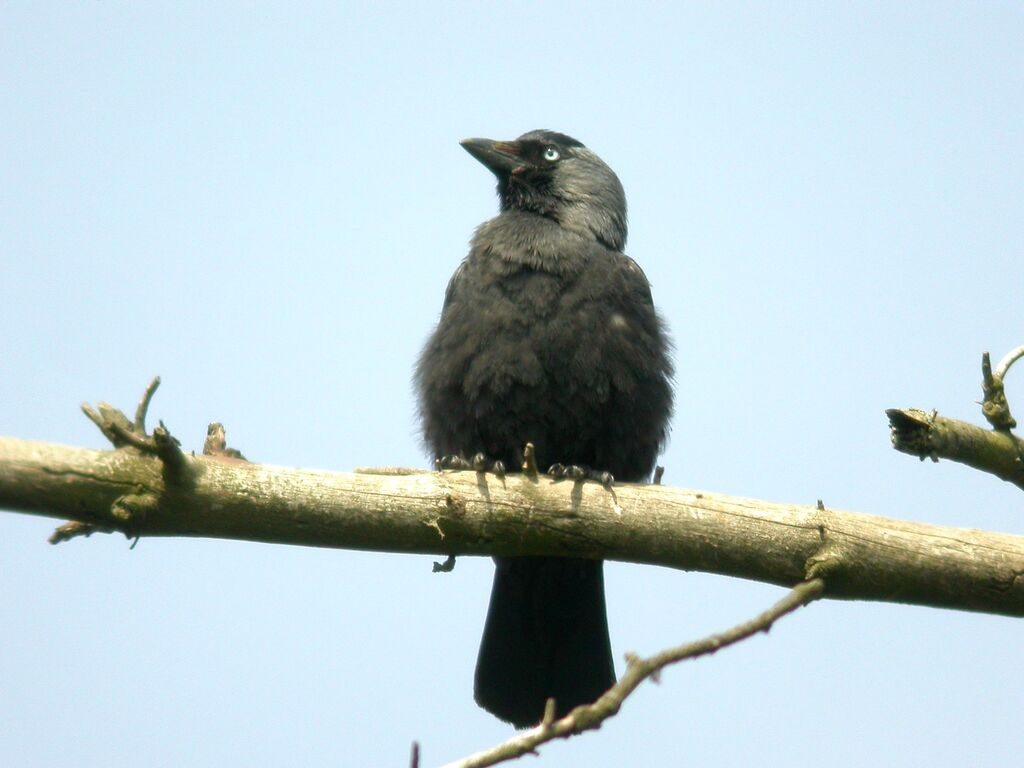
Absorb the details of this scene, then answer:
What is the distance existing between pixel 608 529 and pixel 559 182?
2.95 m

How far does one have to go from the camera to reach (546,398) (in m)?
4.98

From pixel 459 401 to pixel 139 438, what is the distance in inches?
79.2

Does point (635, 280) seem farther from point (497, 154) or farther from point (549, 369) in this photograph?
point (497, 154)

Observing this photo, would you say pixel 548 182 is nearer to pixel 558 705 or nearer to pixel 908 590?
pixel 558 705

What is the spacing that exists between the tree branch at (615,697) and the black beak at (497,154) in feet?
12.1

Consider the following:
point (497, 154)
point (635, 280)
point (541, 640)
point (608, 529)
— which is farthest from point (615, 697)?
point (497, 154)

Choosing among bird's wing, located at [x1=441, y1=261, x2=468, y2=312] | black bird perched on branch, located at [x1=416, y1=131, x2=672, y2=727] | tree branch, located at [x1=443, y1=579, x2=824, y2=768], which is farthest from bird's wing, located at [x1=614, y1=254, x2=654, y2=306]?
tree branch, located at [x1=443, y1=579, x2=824, y2=768]

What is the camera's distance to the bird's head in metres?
5.99

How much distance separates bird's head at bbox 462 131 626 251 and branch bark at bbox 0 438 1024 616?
2.32 meters

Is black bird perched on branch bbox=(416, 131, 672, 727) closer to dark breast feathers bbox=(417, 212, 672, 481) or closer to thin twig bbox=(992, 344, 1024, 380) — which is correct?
dark breast feathers bbox=(417, 212, 672, 481)

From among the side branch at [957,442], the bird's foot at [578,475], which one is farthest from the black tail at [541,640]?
the side branch at [957,442]

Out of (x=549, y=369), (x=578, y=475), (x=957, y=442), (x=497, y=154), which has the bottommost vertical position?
(x=578, y=475)

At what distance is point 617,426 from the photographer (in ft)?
16.6

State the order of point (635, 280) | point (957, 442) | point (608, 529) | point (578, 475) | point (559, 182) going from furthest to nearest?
point (559, 182) < point (635, 280) < point (578, 475) < point (608, 529) < point (957, 442)
